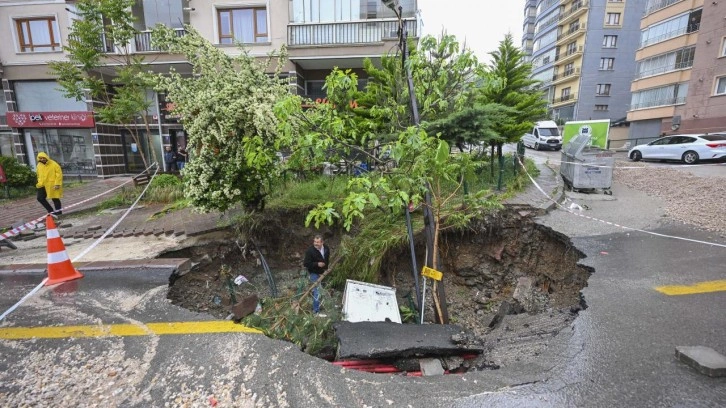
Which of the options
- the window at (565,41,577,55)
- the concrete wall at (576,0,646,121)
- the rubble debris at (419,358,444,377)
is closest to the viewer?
the rubble debris at (419,358,444,377)

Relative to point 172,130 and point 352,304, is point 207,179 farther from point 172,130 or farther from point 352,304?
point 172,130

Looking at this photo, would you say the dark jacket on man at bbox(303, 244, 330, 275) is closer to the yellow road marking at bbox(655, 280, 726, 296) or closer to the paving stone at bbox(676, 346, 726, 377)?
the paving stone at bbox(676, 346, 726, 377)

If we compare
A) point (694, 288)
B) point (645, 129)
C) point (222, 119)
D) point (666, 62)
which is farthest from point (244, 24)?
point (645, 129)

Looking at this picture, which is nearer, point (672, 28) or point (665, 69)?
point (672, 28)

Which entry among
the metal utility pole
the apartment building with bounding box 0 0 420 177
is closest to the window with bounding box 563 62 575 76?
the apartment building with bounding box 0 0 420 177

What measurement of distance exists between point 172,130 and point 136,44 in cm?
369

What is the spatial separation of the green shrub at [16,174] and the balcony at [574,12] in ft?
161

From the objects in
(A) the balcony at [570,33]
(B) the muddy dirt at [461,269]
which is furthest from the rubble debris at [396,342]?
(A) the balcony at [570,33]

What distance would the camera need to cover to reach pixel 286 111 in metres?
3.17

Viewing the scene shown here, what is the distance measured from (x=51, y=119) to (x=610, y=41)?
49.4 metres

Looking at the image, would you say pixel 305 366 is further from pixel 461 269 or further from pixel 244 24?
pixel 244 24

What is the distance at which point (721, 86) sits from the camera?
20.8 meters

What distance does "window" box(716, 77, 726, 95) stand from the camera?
20.6 m

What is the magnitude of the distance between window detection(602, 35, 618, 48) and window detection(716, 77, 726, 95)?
19.7 metres
